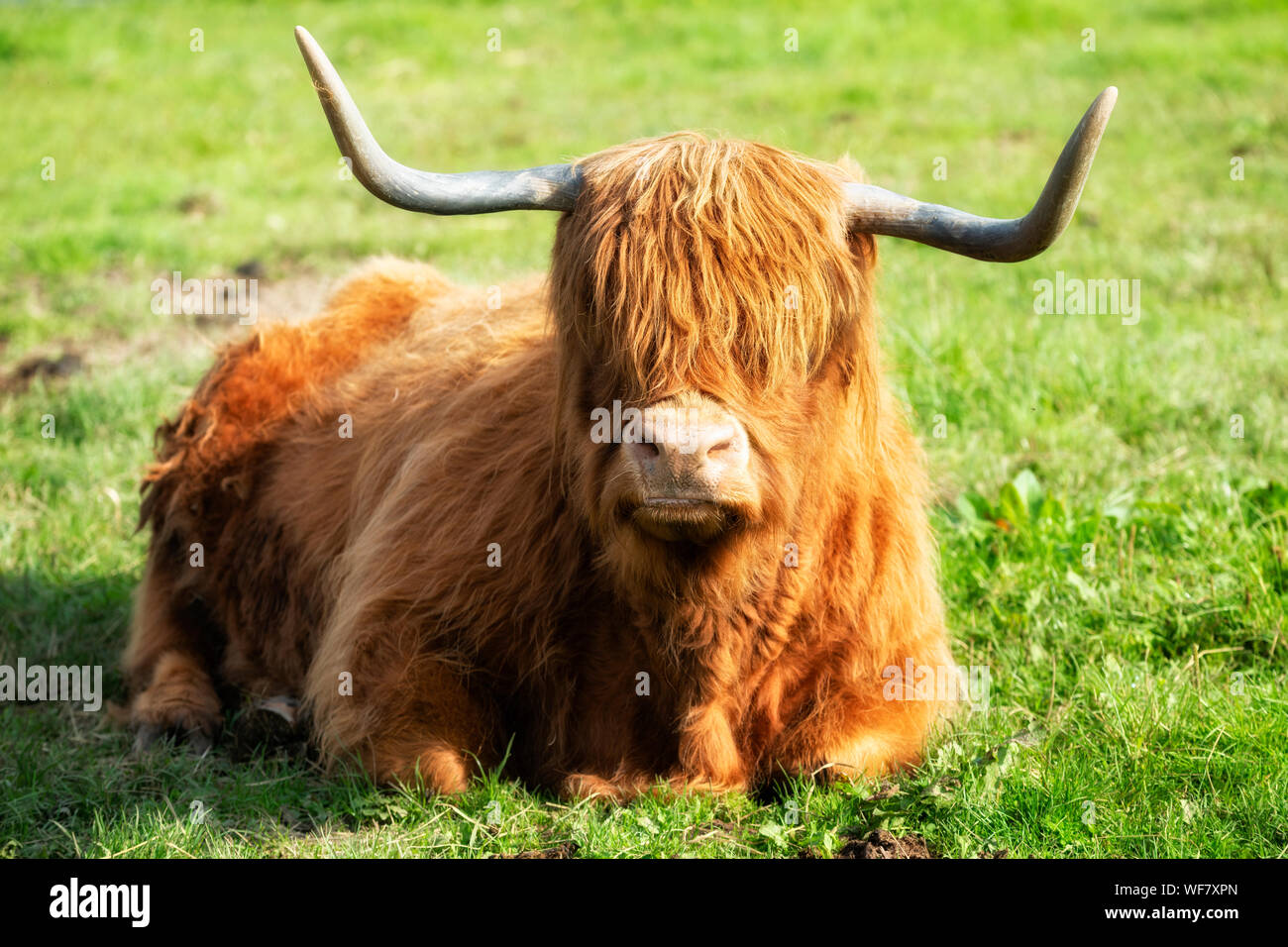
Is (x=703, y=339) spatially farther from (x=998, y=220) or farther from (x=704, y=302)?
(x=998, y=220)

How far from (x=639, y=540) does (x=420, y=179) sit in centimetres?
98

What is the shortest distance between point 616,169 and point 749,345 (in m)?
0.59

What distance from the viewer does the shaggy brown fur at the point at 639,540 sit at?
308cm

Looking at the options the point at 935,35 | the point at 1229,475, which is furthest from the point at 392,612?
the point at 935,35

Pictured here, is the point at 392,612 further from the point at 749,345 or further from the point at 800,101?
the point at 800,101

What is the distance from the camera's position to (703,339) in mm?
2992

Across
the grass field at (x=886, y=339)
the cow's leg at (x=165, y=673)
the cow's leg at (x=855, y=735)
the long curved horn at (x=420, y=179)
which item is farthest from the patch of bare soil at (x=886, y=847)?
the cow's leg at (x=165, y=673)

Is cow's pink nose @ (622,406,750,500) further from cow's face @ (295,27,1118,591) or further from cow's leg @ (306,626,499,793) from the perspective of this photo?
cow's leg @ (306,626,499,793)

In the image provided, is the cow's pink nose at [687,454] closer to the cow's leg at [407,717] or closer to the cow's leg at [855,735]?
the cow's leg at [855,735]

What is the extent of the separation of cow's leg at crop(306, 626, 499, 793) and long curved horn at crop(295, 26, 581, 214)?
46.3 inches

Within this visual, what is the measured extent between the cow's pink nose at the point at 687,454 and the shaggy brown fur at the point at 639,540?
8cm

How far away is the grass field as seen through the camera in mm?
3367

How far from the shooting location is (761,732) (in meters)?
3.56

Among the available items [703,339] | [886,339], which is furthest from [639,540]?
[886,339]
